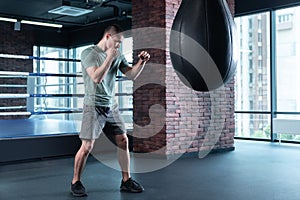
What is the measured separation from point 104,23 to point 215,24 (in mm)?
8881

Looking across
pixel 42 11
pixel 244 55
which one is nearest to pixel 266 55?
pixel 244 55

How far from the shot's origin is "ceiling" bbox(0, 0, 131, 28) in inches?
316

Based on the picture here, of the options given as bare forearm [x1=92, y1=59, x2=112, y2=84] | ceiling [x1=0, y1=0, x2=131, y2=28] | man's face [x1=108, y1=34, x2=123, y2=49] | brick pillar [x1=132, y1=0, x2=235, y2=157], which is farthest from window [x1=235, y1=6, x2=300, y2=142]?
bare forearm [x1=92, y1=59, x2=112, y2=84]

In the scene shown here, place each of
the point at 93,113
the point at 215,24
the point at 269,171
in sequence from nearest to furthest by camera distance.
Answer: the point at 215,24
the point at 93,113
the point at 269,171

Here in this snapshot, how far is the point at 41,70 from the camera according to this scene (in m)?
11.6

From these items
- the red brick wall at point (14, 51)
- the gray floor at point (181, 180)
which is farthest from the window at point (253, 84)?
the red brick wall at point (14, 51)

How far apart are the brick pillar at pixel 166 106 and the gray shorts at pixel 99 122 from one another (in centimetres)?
211

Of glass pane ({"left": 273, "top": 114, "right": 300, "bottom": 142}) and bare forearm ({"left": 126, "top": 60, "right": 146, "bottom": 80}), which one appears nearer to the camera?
bare forearm ({"left": 126, "top": 60, "right": 146, "bottom": 80})

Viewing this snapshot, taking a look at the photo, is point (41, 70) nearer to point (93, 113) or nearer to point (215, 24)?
point (93, 113)

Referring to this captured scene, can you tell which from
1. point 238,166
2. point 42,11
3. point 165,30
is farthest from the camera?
point 42,11

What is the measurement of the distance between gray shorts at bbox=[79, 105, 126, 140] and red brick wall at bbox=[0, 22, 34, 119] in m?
7.76

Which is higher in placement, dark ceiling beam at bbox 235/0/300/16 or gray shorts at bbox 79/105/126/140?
dark ceiling beam at bbox 235/0/300/16

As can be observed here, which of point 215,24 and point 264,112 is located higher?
point 215,24

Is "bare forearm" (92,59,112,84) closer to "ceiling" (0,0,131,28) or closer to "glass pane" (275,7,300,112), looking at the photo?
"ceiling" (0,0,131,28)
